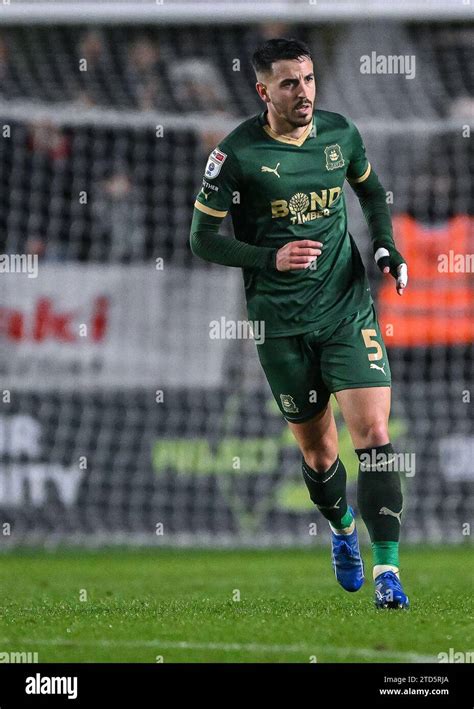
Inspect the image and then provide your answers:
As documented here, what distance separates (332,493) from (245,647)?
1.82m

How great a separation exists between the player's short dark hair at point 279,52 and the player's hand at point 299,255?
807mm

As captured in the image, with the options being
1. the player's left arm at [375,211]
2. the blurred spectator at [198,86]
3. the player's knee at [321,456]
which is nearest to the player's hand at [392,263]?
the player's left arm at [375,211]

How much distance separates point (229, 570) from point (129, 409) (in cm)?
268

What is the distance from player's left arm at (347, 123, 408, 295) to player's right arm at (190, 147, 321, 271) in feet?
1.54

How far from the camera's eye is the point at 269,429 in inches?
473

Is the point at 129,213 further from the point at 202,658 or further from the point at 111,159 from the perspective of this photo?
the point at 202,658

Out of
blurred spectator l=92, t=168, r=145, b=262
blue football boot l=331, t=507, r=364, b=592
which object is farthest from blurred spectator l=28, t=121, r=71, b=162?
blue football boot l=331, t=507, r=364, b=592

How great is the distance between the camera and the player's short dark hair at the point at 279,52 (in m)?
6.45

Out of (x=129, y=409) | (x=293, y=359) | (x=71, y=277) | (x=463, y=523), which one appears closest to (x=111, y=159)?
(x=71, y=277)

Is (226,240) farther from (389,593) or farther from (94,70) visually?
(94,70)

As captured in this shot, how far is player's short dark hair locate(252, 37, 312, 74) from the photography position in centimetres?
645

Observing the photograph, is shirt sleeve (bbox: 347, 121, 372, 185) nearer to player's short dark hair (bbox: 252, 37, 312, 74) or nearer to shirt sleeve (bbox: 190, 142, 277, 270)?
player's short dark hair (bbox: 252, 37, 312, 74)

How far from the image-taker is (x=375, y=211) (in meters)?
6.98

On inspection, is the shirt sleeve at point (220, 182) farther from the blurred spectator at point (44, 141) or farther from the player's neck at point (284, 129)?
the blurred spectator at point (44, 141)
